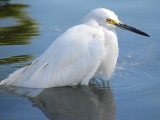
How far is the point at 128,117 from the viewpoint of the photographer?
4.21 meters

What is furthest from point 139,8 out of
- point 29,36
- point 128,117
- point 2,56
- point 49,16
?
point 128,117

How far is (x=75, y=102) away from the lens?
4605 mm

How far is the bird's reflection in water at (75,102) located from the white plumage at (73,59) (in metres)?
0.08

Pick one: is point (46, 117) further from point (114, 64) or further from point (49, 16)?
point (49, 16)

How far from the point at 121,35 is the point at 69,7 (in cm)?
117

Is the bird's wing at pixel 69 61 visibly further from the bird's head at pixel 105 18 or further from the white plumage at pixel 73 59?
the bird's head at pixel 105 18

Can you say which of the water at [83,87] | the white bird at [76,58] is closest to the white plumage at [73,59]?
the white bird at [76,58]

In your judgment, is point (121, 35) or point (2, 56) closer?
point (2, 56)

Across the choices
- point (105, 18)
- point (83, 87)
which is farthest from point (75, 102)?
point (105, 18)

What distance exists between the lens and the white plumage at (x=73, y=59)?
477 centimetres

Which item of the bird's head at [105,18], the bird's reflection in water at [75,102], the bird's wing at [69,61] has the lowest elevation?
the bird's reflection in water at [75,102]

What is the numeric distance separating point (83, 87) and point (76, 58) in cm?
33

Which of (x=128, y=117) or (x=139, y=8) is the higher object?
(x=139, y=8)

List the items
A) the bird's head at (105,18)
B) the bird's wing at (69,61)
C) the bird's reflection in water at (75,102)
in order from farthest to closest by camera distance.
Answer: the bird's head at (105,18)
the bird's wing at (69,61)
the bird's reflection in water at (75,102)
